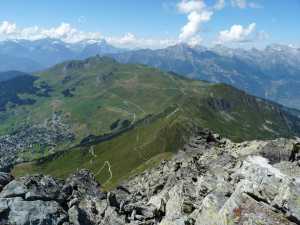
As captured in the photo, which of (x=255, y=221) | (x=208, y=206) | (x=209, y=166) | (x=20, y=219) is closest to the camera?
(x=255, y=221)

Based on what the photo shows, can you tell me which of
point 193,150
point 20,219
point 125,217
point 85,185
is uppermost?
point 20,219

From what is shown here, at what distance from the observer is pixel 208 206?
127 ft

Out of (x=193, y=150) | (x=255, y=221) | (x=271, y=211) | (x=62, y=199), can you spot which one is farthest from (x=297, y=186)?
(x=193, y=150)

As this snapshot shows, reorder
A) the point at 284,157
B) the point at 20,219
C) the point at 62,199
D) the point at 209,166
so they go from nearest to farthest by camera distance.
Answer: the point at 20,219
the point at 62,199
the point at 284,157
the point at 209,166

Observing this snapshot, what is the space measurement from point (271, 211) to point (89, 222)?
86.6 ft

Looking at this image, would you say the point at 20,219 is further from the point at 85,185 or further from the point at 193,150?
the point at 193,150

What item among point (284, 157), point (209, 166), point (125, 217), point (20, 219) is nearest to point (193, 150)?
point (209, 166)

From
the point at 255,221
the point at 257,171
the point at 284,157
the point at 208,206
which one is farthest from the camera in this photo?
the point at 284,157

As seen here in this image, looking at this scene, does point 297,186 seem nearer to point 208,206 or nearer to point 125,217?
point 208,206

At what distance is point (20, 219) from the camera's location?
149 feet

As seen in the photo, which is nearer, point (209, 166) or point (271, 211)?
point (271, 211)

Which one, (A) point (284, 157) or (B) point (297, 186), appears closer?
(B) point (297, 186)

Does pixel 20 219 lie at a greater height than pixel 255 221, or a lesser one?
lesser

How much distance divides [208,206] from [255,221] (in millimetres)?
6146
